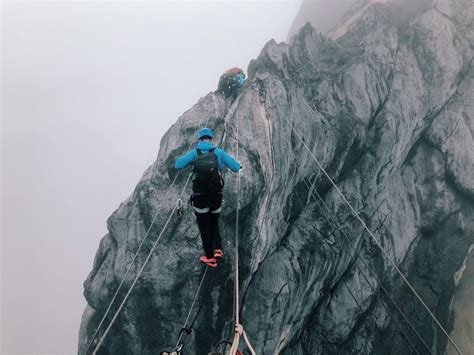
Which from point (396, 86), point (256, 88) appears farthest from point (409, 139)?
point (256, 88)

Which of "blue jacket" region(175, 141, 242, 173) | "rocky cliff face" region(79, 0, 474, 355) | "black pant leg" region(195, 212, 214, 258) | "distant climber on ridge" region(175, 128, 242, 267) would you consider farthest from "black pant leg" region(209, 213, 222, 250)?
"rocky cliff face" region(79, 0, 474, 355)

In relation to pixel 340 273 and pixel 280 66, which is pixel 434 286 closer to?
pixel 340 273

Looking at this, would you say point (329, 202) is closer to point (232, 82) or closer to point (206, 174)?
point (232, 82)

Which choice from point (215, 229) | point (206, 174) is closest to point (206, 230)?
point (215, 229)

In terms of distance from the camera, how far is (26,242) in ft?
559

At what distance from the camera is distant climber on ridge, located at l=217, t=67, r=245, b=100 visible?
1509 centimetres

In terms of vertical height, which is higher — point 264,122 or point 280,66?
point 280,66

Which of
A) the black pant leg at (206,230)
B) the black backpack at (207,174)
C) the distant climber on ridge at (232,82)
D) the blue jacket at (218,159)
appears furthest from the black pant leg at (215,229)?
the distant climber on ridge at (232,82)

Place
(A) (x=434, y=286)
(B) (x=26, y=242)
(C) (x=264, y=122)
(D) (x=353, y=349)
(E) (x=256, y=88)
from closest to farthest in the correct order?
(C) (x=264, y=122) < (E) (x=256, y=88) < (D) (x=353, y=349) < (A) (x=434, y=286) < (B) (x=26, y=242)

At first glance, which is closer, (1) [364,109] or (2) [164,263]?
(2) [164,263]

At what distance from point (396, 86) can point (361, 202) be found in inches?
330

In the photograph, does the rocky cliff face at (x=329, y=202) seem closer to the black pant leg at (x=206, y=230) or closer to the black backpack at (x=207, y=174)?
the black pant leg at (x=206, y=230)

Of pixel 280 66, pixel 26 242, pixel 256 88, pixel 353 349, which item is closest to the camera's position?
pixel 256 88

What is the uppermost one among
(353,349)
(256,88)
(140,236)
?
(256,88)
